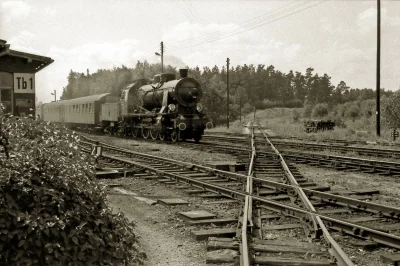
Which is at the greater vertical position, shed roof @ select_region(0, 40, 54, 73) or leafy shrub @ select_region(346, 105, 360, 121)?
shed roof @ select_region(0, 40, 54, 73)

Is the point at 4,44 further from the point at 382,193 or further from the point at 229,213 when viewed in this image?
the point at 382,193

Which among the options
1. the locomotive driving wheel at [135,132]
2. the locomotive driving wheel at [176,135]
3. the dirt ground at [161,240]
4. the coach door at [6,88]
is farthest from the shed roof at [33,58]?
the locomotive driving wheel at [135,132]

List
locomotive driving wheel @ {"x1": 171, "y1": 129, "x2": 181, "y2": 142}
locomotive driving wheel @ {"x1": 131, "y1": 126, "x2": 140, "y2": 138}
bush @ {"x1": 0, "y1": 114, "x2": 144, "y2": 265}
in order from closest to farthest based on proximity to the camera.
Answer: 1. bush @ {"x1": 0, "y1": 114, "x2": 144, "y2": 265}
2. locomotive driving wheel @ {"x1": 171, "y1": 129, "x2": 181, "y2": 142}
3. locomotive driving wheel @ {"x1": 131, "y1": 126, "x2": 140, "y2": 138}

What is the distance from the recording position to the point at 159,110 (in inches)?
966

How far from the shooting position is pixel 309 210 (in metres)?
6.65

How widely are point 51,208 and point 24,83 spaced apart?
1331cm

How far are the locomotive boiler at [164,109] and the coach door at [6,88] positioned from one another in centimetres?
843

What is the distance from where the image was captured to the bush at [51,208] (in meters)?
3.68

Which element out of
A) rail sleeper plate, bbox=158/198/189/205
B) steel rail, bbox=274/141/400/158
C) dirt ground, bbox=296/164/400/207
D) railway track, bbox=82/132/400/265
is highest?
steel rail, bbox=274/141/400/158

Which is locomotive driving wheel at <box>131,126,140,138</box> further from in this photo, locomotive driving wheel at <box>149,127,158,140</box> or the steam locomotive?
locomotive driving wheel at <box>149,127,158,140</box>

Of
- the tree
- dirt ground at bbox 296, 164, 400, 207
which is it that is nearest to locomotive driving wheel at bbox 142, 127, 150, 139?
dirt ground at bbox 296, 164, 400, 207

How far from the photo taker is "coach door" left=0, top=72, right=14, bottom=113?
615 inches

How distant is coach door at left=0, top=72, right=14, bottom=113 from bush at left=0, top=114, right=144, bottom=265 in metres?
12.2

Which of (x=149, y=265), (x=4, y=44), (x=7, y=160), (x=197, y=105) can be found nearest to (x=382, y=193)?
(x=149, y=265)
